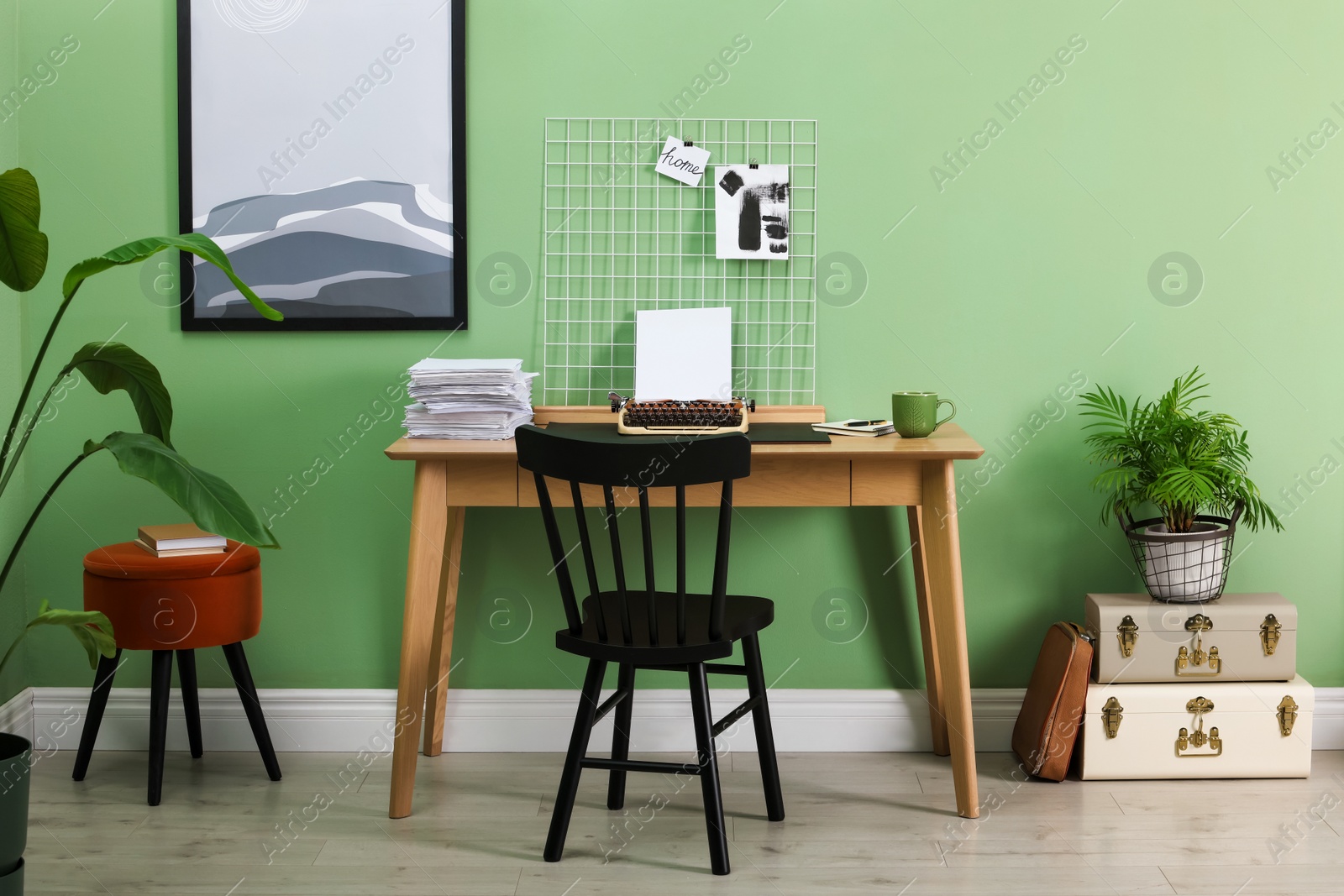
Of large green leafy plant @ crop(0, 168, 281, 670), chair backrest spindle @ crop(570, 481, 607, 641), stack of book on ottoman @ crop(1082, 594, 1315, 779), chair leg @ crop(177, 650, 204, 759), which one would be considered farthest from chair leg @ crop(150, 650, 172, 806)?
stack of book on ottoman @ crop(1082, 594, 1315, 779)

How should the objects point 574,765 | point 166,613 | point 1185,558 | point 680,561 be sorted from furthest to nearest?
point 1185,558 → point 166,613 → point 574,765 → point 680,561

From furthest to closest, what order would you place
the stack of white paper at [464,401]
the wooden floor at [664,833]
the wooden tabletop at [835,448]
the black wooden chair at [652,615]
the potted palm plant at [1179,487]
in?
the potted palm plant at [1179,487] → the stack of white paper at [464,401] → the wooden tabletop at [835,448] → the wooden floor at [664,833] → the black wooden chair at [652,615]

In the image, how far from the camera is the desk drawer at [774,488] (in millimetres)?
2164

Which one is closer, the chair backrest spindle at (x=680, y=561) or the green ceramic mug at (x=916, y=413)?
the chair backrest spindle at (x=680, y=561)

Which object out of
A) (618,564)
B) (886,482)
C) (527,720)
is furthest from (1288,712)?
(527,720)

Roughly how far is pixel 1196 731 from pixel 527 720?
156 centimetres

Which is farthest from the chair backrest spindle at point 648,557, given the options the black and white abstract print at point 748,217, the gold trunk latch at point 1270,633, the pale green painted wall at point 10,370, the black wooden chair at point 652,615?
the pale green painted wall at point 10,370

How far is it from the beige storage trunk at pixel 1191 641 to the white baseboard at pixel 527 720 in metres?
0.30

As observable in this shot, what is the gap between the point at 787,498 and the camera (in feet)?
7.16

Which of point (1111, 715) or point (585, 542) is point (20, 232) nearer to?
point (585, 542)

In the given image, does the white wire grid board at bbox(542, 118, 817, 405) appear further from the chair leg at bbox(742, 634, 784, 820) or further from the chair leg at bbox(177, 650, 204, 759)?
the chair leg at bbox(177, 650, 204, 759)

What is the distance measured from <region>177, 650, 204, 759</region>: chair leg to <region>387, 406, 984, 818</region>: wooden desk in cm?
60

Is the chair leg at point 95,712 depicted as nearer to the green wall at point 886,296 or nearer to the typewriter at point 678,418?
the green wall at point 886,296

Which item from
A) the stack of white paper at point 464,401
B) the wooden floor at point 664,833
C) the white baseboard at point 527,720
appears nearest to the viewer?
the wooden floor at point 664,833
